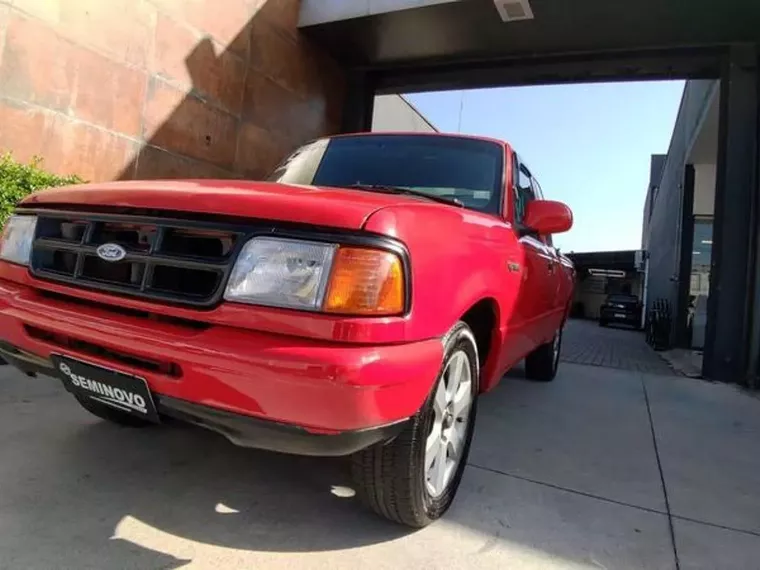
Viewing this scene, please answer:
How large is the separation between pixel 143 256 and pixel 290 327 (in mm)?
627

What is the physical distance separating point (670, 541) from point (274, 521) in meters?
1.61

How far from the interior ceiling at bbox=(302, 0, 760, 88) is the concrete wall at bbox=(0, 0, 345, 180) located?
3.04 feet

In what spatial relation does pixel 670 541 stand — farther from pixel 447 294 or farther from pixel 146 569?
pixel 146 569

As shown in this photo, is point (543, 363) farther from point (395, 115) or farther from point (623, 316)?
point (623, 316)

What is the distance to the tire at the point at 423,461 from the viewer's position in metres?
1.97

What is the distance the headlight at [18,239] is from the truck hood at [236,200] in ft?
0.49

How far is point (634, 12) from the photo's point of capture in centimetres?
668

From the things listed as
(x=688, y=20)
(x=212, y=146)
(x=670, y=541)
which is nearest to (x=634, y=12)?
(x=688, y=20)

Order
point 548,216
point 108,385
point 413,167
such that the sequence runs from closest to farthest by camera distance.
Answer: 1. point 108,385
2. point 548,216
3. point 413,167

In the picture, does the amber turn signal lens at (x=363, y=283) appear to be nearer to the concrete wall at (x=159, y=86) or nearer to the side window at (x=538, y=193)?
the side window at (x=538, y=193)

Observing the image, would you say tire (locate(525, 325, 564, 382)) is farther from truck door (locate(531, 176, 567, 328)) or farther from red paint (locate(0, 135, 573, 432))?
red paint (locate(0, 135, 573, 432))

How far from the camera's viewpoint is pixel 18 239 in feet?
7.72

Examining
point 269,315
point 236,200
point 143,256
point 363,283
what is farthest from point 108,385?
point 363,283

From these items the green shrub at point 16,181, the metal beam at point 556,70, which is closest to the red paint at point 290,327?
the green shrub at point 16,181
